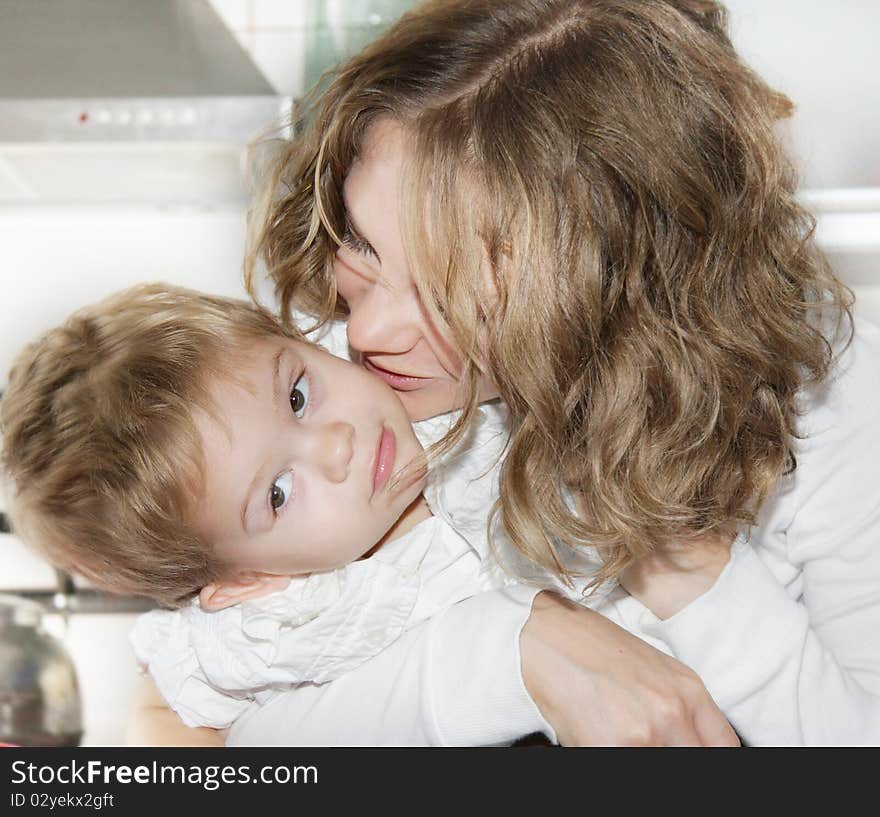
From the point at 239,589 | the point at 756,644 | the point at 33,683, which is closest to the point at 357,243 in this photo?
the point at 239,589

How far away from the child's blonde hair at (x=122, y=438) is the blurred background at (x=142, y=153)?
421 mm

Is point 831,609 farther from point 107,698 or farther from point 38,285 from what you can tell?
point 38,285

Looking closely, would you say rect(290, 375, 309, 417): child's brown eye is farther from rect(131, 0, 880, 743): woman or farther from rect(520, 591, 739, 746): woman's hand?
rect(520, 591, 739, 746): woman's hand

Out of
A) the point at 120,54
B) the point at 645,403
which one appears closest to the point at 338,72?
the point at 645,403

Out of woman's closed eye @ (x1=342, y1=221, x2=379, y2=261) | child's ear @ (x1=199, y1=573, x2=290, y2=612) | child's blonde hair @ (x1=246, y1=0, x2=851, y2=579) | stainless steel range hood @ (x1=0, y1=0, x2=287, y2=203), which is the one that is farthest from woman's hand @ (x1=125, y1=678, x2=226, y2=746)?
stainless steel range hood @ (x1=0, y1=0, x2=287, y2=203)

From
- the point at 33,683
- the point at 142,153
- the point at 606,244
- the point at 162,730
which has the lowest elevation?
the point at 33,683

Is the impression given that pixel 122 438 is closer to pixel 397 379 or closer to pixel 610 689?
pixel 397 379

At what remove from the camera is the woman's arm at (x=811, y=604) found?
0.85 m

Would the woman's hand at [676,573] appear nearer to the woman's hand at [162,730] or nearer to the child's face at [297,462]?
the child's face at [297,462]

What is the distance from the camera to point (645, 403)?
2.89 feet

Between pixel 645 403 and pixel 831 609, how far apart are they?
0.93ft

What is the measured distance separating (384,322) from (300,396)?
0.15 meters

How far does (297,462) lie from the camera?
93cm
